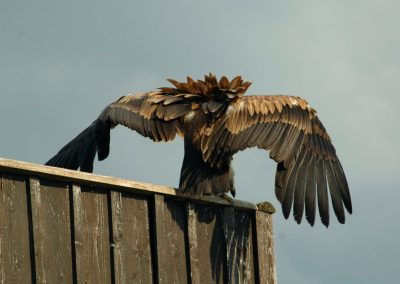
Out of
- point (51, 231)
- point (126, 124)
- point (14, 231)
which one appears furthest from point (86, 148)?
point (14, 231)

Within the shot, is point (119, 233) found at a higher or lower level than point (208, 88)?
lower

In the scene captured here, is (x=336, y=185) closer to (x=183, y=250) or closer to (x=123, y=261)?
(x=183, y=250)

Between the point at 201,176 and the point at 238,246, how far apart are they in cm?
103

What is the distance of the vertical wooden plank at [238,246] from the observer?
9320 millimetres

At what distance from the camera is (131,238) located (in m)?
8.47

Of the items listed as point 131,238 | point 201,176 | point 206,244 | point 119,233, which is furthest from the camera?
point 201,176

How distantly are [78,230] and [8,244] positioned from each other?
2.12 ft

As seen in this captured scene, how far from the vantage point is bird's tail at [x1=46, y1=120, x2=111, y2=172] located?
1181 centimetres

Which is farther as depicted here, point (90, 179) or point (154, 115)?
point (154, 115)

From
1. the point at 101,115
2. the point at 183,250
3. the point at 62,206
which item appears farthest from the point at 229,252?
the point at 101,115

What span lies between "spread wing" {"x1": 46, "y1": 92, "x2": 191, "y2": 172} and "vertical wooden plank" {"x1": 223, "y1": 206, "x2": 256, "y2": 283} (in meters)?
1.56

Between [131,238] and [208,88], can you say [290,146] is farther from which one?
[131,238]

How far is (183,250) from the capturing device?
8.92 m

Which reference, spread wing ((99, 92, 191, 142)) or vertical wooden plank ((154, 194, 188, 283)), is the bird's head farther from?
vertical wooden plank ((154, 194, 188, 283))
